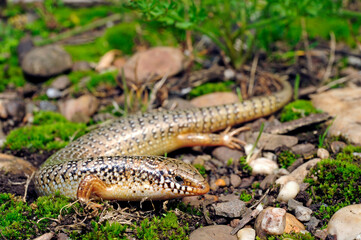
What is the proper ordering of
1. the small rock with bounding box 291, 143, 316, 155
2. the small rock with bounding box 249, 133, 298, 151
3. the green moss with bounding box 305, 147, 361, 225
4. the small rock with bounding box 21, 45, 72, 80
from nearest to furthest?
the green moss with bounding box 305, 147, 361, 225 < the small rock with bounding box 291, 143, 316, 155 < the small rock with bounding box 249, 133, 298, 151 < the small rock with bounding box 21, 45, 72, 80

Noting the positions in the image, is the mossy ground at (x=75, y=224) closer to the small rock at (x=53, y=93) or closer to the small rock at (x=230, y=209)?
the small rock at (x=230, y=209)

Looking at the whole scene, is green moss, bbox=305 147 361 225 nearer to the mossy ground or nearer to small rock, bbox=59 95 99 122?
the mossy ground

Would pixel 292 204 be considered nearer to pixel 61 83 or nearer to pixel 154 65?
pixel 154 65

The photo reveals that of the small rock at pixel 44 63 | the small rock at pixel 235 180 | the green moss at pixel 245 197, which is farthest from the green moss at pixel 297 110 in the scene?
the small rock at pixel 44 63

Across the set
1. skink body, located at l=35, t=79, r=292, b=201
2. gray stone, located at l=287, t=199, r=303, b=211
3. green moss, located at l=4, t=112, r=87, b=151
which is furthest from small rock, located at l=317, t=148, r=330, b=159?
green moss, located at l=4, t=112, r=87, b=151

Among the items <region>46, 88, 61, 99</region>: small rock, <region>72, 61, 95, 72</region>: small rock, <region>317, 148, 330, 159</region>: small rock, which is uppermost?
<region>72, 61, 95, 72</region>: small rock

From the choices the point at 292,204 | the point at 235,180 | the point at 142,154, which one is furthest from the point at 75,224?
the point at 292,204

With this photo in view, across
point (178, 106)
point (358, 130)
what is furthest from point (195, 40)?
point (358, 130)
